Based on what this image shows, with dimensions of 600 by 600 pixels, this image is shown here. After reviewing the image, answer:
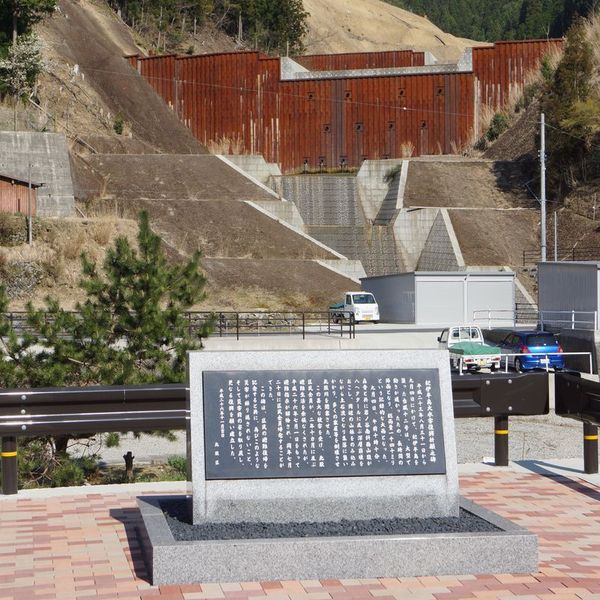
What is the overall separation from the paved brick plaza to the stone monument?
0.29m

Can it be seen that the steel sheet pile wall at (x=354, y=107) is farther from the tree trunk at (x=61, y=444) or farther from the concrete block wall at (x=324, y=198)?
the tree trunk at (x=61, y=444)

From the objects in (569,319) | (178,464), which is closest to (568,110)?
(569,319)

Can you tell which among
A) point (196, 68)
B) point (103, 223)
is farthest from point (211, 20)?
point (103, 223)

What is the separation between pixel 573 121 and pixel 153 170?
893 inches

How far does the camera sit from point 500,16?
484ft

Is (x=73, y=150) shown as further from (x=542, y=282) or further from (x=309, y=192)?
(x=542, y=282)

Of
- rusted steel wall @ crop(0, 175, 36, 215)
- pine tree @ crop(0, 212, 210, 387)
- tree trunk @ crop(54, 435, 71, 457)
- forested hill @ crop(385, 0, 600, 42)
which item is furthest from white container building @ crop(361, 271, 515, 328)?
forested hill @ crop(385, 0, 600, 42)

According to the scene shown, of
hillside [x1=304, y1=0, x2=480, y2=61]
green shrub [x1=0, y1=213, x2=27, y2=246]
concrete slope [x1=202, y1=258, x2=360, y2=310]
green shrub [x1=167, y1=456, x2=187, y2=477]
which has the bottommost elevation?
green shrub [x1=167, y1=456, x2=187, y2=477]

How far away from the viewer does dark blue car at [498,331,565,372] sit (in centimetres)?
3052

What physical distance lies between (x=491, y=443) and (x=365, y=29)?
384 feet

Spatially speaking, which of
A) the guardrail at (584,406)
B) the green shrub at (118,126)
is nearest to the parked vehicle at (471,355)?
the guardrail at (584,406)

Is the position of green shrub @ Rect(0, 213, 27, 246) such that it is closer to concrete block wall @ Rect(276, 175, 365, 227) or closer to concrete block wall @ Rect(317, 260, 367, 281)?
concrete block wall @ Rect(317, 260, 367, 281)

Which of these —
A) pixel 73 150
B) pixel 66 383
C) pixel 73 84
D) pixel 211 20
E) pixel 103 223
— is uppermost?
pixel 211 20

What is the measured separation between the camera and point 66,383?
1562 centimetres
